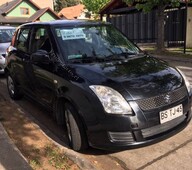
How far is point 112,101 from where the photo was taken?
3545mm

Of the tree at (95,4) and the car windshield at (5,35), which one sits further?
the tree at (95,4)

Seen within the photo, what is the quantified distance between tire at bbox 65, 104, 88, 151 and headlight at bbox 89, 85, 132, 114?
0.48 meters

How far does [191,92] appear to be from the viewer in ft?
13.7

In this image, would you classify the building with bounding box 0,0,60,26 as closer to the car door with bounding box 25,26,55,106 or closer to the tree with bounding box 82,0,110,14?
the tree with bounding box 82,0,110,14

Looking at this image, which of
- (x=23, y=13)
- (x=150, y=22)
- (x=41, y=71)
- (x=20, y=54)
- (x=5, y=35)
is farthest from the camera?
(x=23, y=13)

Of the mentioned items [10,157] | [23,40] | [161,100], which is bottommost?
[10,157]

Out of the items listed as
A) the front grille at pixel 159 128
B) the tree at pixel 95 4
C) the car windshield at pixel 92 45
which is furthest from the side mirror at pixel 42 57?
the tree at pixel 95 4

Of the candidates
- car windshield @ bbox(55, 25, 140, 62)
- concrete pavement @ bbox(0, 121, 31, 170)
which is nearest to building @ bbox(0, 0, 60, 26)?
car windshield @ bbox(55, 25, 140, 62)

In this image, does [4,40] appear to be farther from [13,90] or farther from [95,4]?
[95,4]

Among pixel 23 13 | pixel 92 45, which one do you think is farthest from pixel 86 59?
pixel 23 13

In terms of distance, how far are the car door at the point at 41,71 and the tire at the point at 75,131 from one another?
610 mm

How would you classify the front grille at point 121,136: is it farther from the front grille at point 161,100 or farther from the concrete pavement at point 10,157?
the concrete pavement at point 10,157

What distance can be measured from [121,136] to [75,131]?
678mm

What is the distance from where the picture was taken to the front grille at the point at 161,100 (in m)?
3.55
